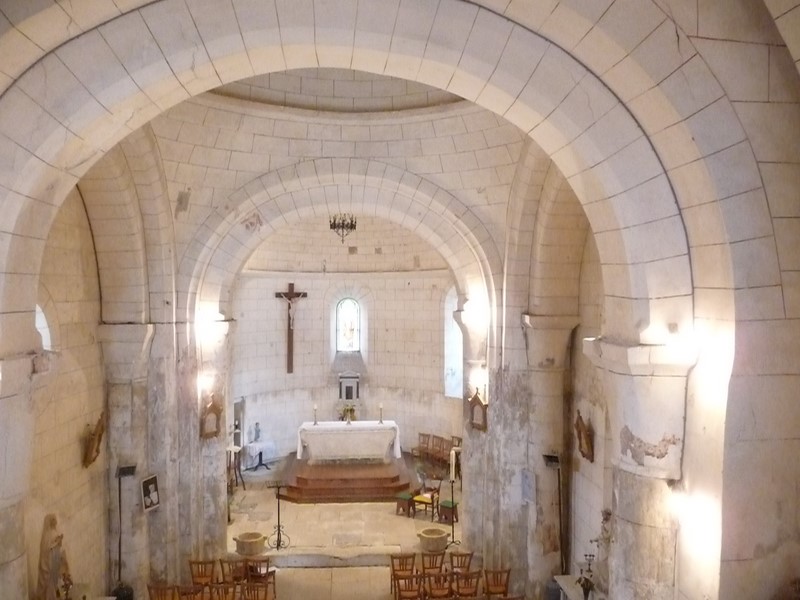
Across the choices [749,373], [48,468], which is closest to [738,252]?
[749,373]

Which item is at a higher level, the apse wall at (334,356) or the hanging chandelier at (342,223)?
the hanging chandelier at (342,223)

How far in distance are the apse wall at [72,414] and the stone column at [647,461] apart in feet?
18.3

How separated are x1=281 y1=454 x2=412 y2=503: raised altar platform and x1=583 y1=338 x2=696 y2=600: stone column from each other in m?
8.67

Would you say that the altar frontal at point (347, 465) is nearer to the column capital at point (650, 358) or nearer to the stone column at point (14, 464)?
the stone column at point (14, 464)

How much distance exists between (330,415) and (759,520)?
13.4 m

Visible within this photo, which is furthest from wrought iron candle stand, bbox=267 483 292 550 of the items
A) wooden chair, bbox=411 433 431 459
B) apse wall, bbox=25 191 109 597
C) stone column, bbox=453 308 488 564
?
wooden chair, bbox=411 433 431 459

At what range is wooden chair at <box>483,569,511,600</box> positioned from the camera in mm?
8148

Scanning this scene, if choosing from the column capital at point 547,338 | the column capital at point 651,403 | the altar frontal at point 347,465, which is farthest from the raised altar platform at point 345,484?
the column capital at point 651,403

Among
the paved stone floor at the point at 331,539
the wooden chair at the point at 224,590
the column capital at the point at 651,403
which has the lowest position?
the paved stone floor at the point at 331,539

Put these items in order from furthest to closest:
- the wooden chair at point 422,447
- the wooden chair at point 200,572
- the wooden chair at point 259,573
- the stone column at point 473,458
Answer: the wooden chair at point 422,447 → the stone column at point 473,458 → the wooden chair at point 259,573 → the wooden chair at point 200,572

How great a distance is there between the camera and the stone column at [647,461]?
421 centimetres

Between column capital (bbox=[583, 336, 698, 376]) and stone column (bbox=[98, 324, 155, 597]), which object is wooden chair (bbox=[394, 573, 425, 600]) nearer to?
stone column (bbox=[98, 324, 155, 597])

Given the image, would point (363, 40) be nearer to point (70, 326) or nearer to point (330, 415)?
point (70, 326)

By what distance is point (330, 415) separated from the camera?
16.5 m
